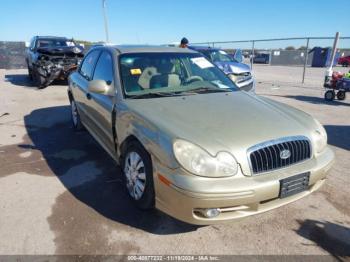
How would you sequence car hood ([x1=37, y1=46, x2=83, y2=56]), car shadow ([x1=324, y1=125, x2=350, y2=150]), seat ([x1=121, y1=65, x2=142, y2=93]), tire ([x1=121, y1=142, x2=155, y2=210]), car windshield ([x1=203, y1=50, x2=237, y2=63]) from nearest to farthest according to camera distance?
tire ([x1=121, y1=142, x2=155, y2=210])
seat ([x1=121, y1=65, x2=142, y2=93])
car shadow ([x1=324, y1=125, x2=350, y2=150])
car windshield ([x1=203, y1=50, x2=237, y2=63])
car hood ([x1=37, y1=46, x2=83, y2=56])

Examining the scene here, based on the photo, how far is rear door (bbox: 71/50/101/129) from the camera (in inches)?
177

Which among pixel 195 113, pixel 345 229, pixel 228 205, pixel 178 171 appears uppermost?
pixel 195 113

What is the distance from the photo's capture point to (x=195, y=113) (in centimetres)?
289

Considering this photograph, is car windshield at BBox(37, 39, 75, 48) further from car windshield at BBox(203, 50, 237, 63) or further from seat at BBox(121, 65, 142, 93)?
seat at BBox(121, 65, 142, 93)

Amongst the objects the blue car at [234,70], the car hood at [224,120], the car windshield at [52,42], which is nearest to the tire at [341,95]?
the blue car at [234,70]

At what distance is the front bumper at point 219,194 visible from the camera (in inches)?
88.8

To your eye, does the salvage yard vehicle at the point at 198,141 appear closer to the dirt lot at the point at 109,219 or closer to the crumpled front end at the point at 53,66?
the dirt lot at the point at 109,219

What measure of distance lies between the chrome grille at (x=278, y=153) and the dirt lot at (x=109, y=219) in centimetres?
59

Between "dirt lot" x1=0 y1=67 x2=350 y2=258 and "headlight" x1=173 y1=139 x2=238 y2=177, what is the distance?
631 mm

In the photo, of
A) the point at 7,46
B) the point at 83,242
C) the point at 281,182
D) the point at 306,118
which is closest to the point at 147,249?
the point at 83,242

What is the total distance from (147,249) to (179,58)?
247cm

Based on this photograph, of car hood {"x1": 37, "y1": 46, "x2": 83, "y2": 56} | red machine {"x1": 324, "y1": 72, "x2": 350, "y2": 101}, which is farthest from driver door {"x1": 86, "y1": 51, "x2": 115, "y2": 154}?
car hood {"x1": 37, "y1": 46, "x2": 83, "y2": 56}

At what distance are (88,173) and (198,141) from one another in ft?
6.99

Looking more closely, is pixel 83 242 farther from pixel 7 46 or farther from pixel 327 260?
pixel 7 46
